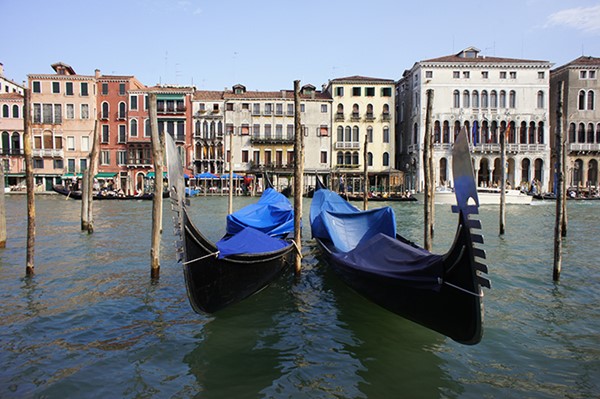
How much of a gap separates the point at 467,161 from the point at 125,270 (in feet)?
18.7

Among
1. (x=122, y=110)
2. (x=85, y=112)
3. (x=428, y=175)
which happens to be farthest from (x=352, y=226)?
(x=85, y=112)

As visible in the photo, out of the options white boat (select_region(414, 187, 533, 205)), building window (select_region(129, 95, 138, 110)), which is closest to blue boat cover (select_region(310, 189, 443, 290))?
white boat (select_region(414, 187, 533, 205))

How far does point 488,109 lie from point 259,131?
15069 millimetres

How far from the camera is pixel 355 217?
290 inches

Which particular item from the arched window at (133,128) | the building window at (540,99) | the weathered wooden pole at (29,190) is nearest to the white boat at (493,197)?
the building window at (540,99)

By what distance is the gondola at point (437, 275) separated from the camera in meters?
2.98

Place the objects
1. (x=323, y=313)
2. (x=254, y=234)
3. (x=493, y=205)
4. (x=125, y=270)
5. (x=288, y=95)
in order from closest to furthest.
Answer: (x=323, y=313) → (x=254, y=234) → (x=125, y=270) → (x=493, y=205) → (x=288, y=95)

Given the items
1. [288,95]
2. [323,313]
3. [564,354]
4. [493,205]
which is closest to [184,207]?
[323,313]

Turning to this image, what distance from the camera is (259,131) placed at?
100ft

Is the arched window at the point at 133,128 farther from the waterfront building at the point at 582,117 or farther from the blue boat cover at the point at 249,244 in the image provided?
the waterfront building at the point at 582,117

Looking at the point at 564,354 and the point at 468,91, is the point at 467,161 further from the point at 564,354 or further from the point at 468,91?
the point at 468,91

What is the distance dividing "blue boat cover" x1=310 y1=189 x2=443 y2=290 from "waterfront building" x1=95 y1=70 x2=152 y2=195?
2541cm

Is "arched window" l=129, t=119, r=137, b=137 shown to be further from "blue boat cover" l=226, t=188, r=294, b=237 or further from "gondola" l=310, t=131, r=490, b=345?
"gondola" l=310, t=131, r=490, b=345

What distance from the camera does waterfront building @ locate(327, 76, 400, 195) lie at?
30.3 metres
